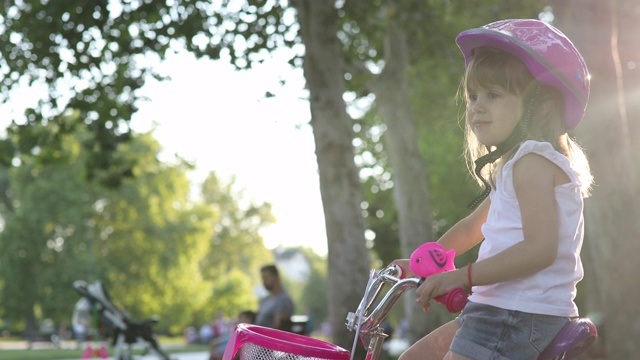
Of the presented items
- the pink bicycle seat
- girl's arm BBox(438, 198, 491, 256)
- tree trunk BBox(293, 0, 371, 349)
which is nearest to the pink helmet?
girl's arm BBox(438, 198, 491, 256)

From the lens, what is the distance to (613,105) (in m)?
11.6

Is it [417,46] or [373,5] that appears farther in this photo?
[417,46]

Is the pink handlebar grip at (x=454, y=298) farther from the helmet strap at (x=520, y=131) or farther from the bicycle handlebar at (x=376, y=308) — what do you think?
the helmet strap at (x=520, y=131)

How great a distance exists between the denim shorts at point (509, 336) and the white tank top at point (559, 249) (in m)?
0.02

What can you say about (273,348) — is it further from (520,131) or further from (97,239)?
(97,239)

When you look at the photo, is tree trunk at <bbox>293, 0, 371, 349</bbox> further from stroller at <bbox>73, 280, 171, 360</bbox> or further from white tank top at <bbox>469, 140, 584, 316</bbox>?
white tank top at <bbox>469, 140, 584, 316</bbox>

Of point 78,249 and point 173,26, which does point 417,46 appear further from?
point 78,249

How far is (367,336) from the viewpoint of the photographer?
11.1 ft

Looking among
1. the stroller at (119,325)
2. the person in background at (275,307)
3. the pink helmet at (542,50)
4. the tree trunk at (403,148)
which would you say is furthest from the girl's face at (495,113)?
the tree trunk at (403,148)

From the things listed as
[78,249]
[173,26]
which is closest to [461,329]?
[173,26]

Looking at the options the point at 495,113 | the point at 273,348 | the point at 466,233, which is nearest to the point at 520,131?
the point at 495,113

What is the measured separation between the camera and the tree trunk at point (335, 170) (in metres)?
13.3

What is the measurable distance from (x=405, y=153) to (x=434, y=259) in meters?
18.1

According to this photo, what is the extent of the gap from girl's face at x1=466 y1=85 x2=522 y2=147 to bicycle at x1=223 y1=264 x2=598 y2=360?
0.51m
